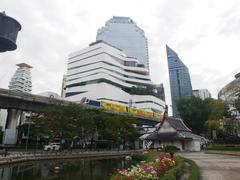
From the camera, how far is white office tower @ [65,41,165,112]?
110m

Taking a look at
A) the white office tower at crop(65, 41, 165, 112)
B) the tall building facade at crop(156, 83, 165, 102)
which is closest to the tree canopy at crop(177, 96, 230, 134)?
the white office tower at crop(65, 41, 165, 112)

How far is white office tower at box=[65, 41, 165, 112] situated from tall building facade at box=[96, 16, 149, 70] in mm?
37946

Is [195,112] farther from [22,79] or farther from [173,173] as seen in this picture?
[22,79]

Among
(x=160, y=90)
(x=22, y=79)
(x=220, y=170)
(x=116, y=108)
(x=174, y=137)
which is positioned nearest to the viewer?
(x=220, y=170)

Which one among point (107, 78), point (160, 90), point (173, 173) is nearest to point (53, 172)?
point (173, 173)

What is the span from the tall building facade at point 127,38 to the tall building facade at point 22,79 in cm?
5791

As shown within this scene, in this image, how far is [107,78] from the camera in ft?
369

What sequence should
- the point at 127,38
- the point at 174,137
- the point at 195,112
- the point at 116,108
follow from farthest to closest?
the point at 127,38, the point at 116,108, the point at 195,112, the point at 174,137

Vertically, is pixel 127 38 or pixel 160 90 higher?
pixel 127 38

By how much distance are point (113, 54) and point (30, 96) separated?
3205 inches

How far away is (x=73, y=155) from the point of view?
3734cm

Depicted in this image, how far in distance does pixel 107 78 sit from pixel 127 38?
65.0 m

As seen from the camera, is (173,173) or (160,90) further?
(160,90)

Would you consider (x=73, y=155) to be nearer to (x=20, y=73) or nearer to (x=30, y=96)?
(x=30, y=96)
